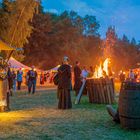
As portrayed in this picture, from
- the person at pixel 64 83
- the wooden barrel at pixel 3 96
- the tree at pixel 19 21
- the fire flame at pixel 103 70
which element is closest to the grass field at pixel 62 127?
the wooden barrel at pixel 3 96

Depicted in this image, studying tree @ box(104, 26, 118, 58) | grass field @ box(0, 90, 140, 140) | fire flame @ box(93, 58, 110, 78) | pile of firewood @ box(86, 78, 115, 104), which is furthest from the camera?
tree @ box(104, 26, 118, 58)

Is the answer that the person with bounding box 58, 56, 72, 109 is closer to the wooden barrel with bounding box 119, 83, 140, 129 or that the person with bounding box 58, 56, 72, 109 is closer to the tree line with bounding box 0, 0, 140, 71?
the wooden barrel with bounding box 119, 83, 140, 129

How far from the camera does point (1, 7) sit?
4516 centimetres

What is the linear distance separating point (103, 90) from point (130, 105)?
25.7 feet

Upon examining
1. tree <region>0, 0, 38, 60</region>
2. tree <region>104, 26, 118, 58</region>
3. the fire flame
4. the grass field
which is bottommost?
the grass field

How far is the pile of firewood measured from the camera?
56.0ft

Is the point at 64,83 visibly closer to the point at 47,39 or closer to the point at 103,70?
the point at 103,70

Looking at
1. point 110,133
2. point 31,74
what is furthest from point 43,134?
point 31,74

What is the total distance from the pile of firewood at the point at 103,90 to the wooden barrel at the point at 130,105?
7431mm

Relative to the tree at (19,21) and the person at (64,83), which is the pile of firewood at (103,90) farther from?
the tree at (19,21)

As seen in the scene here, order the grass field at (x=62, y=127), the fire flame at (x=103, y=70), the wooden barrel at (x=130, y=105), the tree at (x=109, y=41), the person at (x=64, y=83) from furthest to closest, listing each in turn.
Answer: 1. the tree at (x=109, y=41)
2. the fire flame at (x=103, y=70)
3. the person at (x=64, y=83)
4. the wooden barrel at (x=130, y=105)
5. the grass field at (x=62, y=127)

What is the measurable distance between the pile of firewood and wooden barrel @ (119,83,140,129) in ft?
24.4

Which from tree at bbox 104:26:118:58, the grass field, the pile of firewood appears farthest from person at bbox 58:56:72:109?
tree at bbox 104:26:118:58

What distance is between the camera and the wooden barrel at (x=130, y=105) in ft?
30.6
